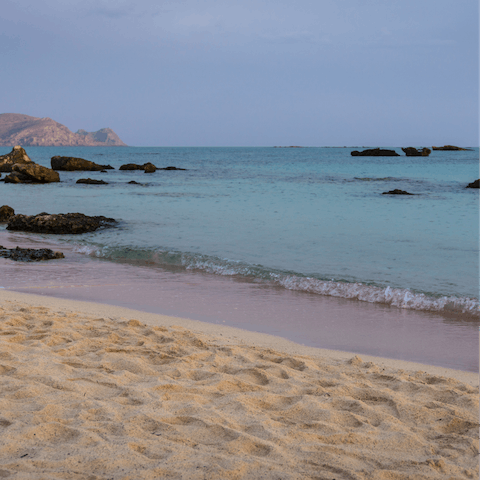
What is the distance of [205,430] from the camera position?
3172 mm

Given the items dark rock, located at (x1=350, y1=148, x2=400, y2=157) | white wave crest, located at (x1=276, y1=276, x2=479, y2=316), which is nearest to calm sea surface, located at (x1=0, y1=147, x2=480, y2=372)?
white wave crest, located at (x1=276, y1=276, x2=479, y2=316)

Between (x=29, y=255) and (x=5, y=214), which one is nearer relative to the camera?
(x=29, y=255)

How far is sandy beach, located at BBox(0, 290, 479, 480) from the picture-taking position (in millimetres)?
2744

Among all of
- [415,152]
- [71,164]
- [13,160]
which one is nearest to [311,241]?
[71,164]

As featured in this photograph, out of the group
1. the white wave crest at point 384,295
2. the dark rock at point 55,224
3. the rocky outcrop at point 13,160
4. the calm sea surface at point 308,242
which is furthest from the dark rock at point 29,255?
the rocky outcrop at point 13,160

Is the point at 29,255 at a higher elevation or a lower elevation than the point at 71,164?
lower

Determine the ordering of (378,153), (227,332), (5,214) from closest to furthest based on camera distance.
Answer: (227,332)
(5,214)
(378,153)

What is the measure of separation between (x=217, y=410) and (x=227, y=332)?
2.27 m

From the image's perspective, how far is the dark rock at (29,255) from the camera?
9.86m

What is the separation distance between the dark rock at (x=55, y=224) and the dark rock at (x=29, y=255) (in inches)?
110

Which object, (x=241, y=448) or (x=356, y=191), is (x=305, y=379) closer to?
(x=241, y=448)

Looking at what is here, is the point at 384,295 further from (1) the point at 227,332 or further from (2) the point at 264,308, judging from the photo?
(1) the point at 227,332

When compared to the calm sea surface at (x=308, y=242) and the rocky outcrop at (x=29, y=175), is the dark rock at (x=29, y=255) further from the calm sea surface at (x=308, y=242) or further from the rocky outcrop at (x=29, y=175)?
the rocky outcrop at (x=29, y=175)

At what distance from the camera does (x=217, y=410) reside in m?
3.49
